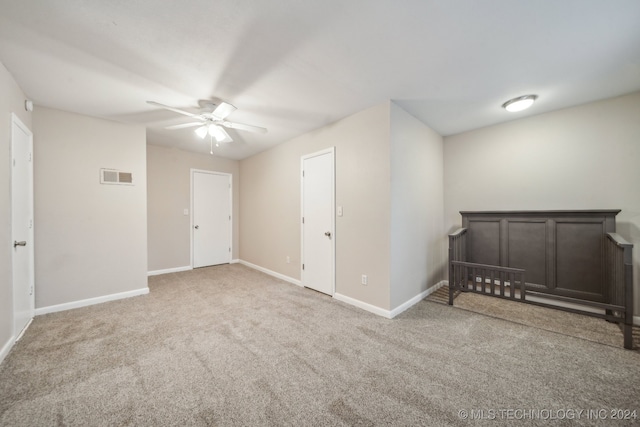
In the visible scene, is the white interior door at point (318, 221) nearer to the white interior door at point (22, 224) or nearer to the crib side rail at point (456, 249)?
the crib side rail at point (456, 249)

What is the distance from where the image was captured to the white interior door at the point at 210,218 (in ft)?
16.3

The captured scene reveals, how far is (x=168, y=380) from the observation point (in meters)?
1.66

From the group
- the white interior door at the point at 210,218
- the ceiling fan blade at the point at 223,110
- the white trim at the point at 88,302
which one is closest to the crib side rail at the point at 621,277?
the ceiling fan blade at the point at 223,110

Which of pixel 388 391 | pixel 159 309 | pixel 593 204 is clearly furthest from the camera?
pixel 159 309

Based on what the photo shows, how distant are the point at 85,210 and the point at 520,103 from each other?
17.8ft

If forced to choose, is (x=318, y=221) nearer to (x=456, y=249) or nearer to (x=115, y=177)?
(x=456, y=249)

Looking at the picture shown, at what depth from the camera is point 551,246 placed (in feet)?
9.31

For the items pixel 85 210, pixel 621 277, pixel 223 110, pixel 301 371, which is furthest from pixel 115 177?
pixel 621 277

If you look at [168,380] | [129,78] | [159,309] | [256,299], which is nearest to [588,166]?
[256,299]

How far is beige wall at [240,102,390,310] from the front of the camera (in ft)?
8.92

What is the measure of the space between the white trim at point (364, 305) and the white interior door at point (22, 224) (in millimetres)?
3248

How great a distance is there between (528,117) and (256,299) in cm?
437

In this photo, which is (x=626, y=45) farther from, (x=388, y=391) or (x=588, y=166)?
(x=388, y=391)

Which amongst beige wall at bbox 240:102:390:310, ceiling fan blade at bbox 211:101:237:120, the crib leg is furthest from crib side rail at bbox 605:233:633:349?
ceiling fan blade at bbox 211:101:237:120
